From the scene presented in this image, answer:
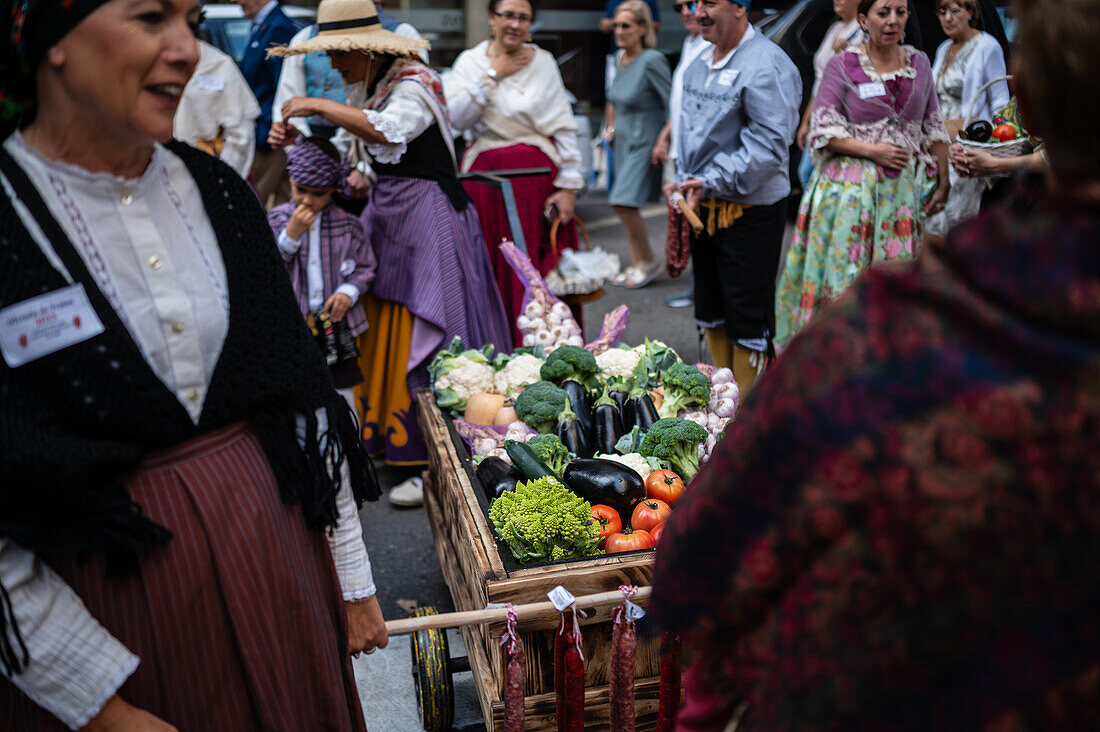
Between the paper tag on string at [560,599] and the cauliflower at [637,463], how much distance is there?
0.87 meters

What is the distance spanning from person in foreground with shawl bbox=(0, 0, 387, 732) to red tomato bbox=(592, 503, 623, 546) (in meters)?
1.12

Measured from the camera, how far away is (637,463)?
2932 mm

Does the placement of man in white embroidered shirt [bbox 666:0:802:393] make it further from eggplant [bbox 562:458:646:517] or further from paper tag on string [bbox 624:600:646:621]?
paper tag on string [bbox 624:600:646:621]

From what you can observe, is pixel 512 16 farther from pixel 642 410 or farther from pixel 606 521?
pixel 606 521

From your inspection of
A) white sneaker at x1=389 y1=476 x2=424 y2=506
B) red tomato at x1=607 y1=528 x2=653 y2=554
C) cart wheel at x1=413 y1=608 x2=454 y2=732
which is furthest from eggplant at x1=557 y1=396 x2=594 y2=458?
white sneaker at x1=389 y1=476 x2=424 y2=506

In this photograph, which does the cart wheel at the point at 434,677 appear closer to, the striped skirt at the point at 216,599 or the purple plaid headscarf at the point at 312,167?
the striped skirt at the point at 216,599

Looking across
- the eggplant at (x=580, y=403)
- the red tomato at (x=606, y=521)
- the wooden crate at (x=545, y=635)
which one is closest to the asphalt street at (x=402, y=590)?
the wooden crate at (x=545, y=635)

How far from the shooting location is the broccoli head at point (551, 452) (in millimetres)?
2902

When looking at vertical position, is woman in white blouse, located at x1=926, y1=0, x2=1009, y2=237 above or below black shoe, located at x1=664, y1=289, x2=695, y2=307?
above

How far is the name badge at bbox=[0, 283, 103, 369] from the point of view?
4.00 ft

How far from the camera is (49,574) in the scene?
4.19 ft

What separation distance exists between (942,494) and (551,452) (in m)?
2.11

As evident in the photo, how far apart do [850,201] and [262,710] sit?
12.9 ft

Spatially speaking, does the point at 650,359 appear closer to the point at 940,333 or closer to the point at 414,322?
the point at 414,322
